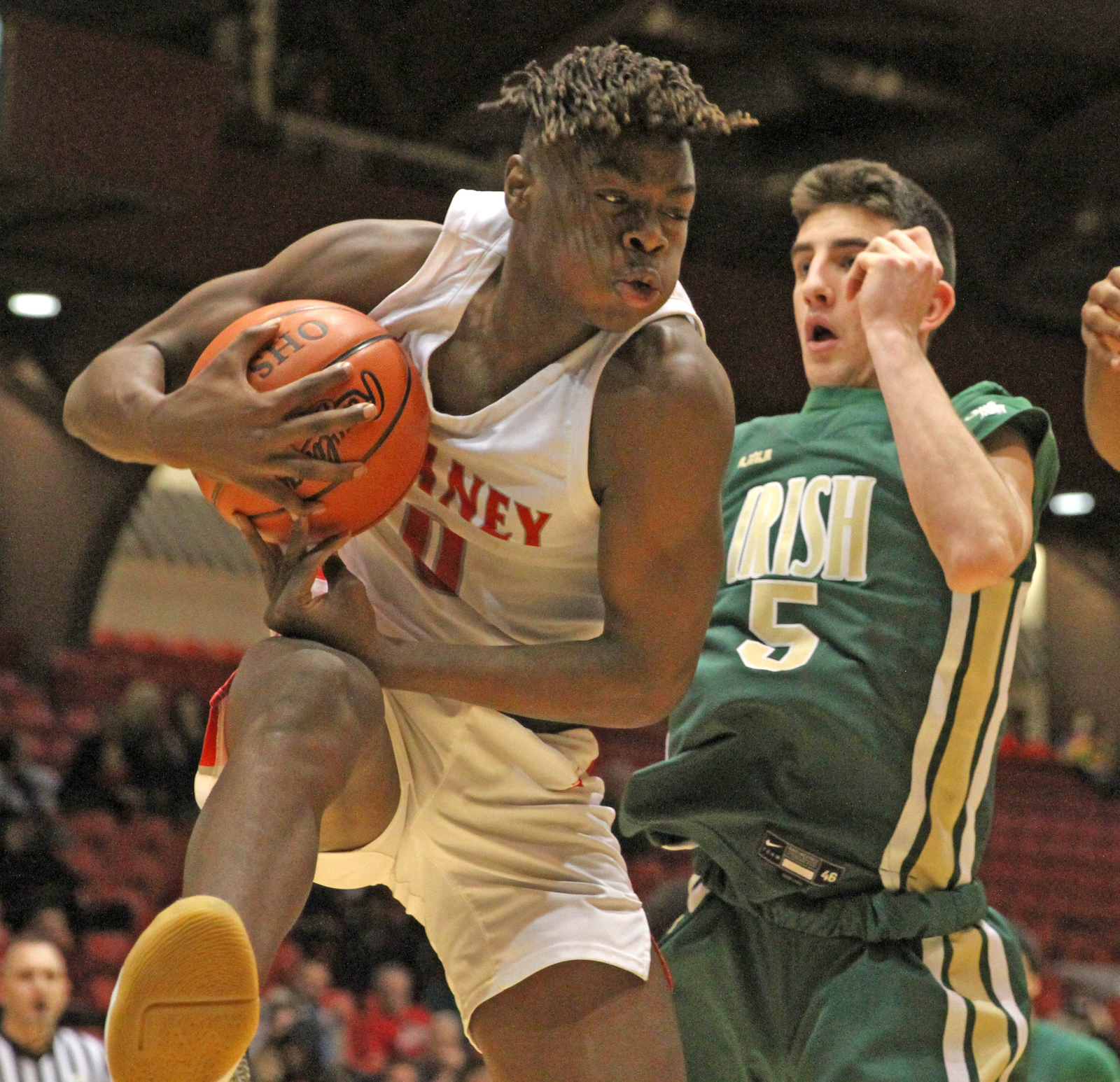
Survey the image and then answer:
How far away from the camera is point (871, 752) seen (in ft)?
8.39

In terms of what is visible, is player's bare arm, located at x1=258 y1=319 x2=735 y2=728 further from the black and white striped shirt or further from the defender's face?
the black and white striped shirt

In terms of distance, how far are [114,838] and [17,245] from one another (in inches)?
160

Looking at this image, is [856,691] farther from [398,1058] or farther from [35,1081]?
[398,1058]

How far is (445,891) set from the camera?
8.09ft

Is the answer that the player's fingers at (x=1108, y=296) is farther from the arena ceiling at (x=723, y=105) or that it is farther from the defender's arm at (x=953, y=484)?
the arena ceiling at (x=723, y=105)

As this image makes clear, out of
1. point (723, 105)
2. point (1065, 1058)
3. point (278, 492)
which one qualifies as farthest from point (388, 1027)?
point (723, 105)

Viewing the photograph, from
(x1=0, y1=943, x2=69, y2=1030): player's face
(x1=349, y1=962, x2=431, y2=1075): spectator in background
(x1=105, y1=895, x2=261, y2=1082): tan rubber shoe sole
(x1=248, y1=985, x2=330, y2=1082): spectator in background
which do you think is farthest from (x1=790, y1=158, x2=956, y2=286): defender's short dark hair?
(x1=349, y1=962, x2=431, y2=1075): spectator in background

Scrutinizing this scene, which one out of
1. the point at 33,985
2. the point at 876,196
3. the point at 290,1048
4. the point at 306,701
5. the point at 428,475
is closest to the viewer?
the point at 306,701

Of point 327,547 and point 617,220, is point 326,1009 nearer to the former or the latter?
point 327,547

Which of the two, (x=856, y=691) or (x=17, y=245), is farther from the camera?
(x=17, y=245)

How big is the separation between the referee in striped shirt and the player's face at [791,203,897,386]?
12.9 feet

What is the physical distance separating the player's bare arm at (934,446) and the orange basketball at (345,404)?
80cm

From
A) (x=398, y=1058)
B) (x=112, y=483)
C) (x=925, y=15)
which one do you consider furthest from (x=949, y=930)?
(x=112, y=483)

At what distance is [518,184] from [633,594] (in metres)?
0.64
